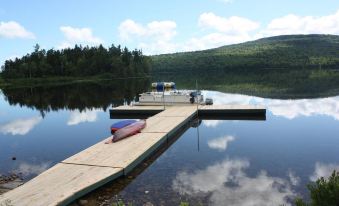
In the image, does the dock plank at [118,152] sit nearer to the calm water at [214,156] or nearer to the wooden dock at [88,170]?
the wooden dock at [88,170]

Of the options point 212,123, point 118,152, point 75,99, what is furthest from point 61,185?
point 75,99

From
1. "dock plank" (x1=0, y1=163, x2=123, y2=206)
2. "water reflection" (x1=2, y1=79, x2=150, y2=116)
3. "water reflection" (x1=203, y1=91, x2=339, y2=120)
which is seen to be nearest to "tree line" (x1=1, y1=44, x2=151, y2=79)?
"water reflection" (x1=2, y1=79, x2=150, y2=116)

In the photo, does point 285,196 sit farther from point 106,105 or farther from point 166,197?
point 106,105

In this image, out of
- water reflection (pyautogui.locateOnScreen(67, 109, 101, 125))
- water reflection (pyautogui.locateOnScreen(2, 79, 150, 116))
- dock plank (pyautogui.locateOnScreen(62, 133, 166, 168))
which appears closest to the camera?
dock plank (pyautogui.locateOnScreen(62, 133, 166, 168))

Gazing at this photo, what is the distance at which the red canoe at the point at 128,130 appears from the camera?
666 inches

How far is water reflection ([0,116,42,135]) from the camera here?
2622 cm

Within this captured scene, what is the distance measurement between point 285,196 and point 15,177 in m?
11.0

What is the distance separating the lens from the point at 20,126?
2877cm

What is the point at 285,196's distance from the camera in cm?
1143

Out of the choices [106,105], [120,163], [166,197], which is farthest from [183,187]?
[106,105]

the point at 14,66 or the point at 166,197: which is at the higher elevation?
the point at 14,66

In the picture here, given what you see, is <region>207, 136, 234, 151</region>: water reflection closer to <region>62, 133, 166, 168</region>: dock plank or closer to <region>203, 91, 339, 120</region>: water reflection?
<region>62, 133, 166, 168</region>: dock plank

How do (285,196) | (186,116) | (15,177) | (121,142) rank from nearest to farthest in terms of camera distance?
(285,196) → (15,177) → (121,142) → (186,116)

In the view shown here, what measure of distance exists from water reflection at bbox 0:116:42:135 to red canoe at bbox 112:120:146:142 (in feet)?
36.9
